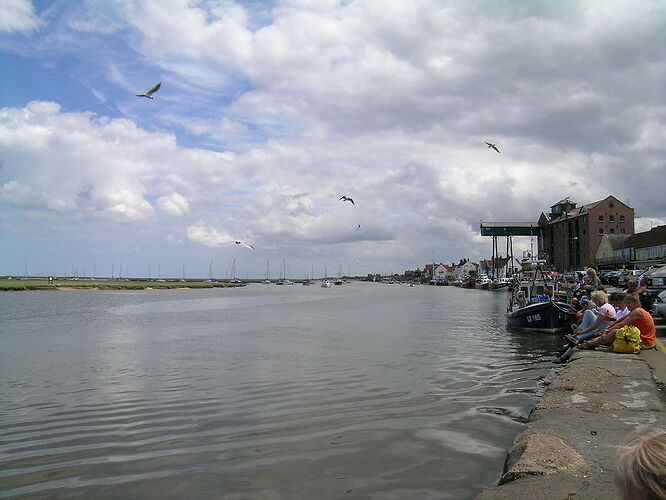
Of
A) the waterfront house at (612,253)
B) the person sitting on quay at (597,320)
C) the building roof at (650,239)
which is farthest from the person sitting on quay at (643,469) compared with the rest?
the waterfront house at (612,253)

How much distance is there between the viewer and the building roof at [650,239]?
7555 cm

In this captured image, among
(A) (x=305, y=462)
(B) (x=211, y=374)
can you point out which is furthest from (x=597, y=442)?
(B) (x=211, y=374)

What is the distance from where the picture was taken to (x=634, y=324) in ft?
44.6

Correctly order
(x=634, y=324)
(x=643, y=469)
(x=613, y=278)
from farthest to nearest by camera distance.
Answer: (x=613, y=278), (x=634, y=324), (x=643, y=469)

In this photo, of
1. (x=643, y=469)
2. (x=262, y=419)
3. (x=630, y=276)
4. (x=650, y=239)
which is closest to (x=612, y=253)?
(x=650, y=239)

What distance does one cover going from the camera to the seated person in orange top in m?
12.8

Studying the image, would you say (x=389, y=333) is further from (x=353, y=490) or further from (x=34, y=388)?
(x=353, y=490)

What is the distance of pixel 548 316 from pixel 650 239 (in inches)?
2516

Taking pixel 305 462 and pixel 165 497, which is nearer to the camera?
pixel 165 497

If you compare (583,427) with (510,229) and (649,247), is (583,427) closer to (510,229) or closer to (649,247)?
(649,247)

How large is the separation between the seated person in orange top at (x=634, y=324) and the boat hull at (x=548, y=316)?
12.9 m

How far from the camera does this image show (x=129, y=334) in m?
28.2

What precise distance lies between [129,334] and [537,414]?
24.8 metres

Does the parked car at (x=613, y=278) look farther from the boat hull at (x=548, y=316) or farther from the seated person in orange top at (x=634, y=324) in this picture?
the seated person in orange top at (x=634, y=324)
